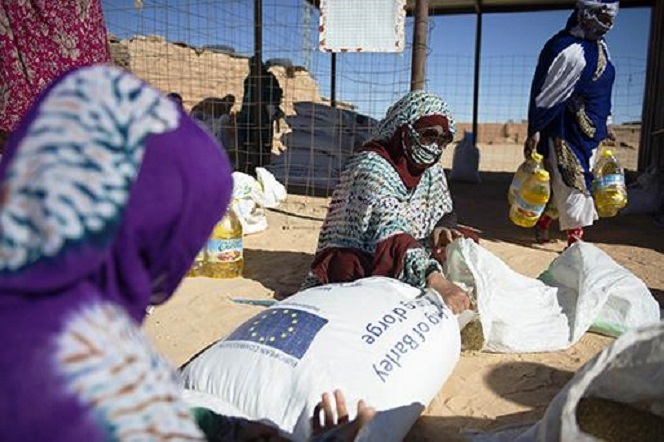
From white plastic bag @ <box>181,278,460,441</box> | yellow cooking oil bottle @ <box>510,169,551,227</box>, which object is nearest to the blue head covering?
yellow cooking oil bottle @ <box>510,169,551,227</box>

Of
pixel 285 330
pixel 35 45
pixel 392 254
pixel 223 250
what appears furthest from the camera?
pixel 223 250

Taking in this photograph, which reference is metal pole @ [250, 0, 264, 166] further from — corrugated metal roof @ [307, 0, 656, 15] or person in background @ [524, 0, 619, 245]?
person in background @ [524, 0, 619, 245]

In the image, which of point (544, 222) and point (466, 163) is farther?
point (466, 163)

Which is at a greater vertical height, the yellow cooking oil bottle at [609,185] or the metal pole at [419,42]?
the metal pole at [419,42]

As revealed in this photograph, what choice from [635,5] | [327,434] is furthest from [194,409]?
[635,5]

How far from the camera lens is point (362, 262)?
2719 millimetres

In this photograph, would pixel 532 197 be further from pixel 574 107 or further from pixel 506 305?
pixel 506 305

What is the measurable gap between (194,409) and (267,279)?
2.43m

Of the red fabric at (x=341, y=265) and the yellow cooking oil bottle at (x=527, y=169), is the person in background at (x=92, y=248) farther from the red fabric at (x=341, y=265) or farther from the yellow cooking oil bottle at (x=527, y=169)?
the yellow cooking oil bottle at (x=527, y=169)

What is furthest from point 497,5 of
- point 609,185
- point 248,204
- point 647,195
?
point 248,204

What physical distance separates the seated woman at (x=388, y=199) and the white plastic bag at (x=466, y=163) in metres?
5.89

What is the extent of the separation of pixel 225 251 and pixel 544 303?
5.90ft

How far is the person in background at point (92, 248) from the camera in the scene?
0.63 metres

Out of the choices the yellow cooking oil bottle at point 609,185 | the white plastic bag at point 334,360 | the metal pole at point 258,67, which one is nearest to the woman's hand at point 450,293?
the white plastic bag at point 334,360
